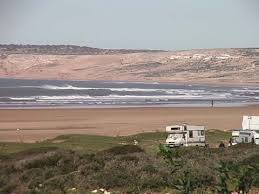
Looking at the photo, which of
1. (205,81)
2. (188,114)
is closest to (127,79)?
(205,81)

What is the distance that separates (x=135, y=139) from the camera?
101 feet

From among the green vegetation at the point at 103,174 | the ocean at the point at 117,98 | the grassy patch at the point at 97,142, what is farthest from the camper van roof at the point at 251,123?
the ocean at the point at 117,98

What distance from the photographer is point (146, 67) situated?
166m

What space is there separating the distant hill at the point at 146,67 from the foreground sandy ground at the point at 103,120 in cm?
8114

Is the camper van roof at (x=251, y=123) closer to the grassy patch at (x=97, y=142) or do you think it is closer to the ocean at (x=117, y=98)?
the grassy patch at (x=97, y=142)

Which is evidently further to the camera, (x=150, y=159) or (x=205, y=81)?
(x=205, y=81)

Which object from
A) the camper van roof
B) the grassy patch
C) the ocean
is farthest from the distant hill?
the camper van roof

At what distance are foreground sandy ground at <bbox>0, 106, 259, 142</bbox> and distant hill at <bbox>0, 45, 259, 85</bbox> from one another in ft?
266

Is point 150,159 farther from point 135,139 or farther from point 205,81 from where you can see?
point 205,81

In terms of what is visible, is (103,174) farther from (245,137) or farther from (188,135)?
(245,137)

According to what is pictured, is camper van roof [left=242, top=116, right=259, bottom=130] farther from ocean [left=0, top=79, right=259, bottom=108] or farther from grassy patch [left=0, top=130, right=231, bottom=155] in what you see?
ocean [left=0, top=79, right=259, bottom=108]

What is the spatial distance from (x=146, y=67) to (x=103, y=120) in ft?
401

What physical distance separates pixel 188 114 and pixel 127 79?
9619 centimetres

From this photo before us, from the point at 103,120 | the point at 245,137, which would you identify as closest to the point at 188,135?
the point at 245,137
